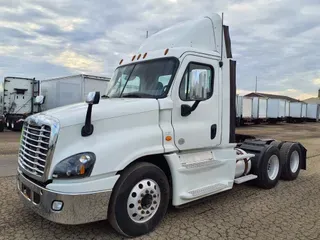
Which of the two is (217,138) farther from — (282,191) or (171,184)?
(282,191)

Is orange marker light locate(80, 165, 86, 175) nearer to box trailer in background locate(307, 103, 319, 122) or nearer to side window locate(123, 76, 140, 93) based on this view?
side window locate(123, 76, 140, 93)

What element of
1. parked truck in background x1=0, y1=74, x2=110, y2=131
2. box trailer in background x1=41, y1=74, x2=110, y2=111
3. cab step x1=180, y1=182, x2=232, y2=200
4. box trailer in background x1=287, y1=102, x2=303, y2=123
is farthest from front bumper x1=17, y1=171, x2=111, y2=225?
box trailer in background x1=287, y1=102, x2=303, y2=123

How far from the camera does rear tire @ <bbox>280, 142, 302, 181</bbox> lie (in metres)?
7.38

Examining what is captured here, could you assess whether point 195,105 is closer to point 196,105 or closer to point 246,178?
point 196,105

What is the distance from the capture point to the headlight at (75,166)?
11.9 ft

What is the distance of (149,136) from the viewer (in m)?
4.25

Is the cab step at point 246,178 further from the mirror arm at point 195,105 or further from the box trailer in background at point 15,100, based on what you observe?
the box trailer in background at point 15,100

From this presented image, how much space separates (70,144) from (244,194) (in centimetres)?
395

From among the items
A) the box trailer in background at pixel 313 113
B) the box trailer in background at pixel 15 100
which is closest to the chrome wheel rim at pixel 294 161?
the box trailer in background at pixel 15 100

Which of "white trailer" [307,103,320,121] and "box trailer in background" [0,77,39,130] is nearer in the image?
"box trailer in background" [0,77,39,130]

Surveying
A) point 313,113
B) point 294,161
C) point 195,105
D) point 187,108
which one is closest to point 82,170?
point 187,108

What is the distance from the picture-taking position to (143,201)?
4156 mm

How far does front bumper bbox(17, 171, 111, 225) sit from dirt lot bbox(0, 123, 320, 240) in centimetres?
51

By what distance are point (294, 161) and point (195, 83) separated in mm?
4442
